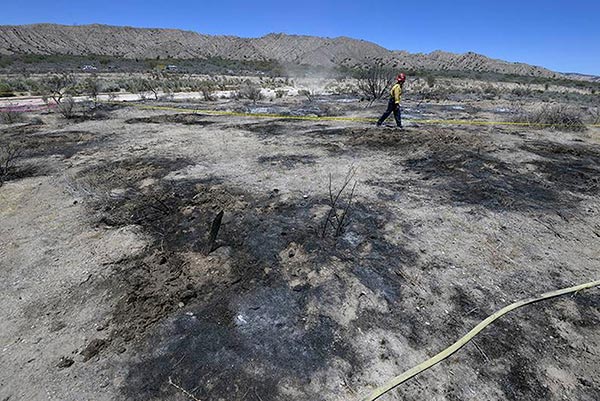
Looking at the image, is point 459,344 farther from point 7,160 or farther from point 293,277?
point 7,160

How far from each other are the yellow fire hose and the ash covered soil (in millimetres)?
66

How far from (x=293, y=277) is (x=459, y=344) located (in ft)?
6.11

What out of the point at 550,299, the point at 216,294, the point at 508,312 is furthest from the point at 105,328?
the point at 550,299

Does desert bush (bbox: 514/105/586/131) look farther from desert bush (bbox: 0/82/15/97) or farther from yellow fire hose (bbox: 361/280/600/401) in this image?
desert bush (bbox: 0/82/15/97)

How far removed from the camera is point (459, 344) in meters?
3.26

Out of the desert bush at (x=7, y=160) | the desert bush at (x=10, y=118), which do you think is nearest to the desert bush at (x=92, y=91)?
the desert bush at (x=10, y=118)

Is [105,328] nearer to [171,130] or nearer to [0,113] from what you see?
[171,130]

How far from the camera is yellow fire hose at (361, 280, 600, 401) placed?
9.34 ft

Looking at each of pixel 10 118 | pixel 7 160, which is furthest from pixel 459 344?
pixel 10 118

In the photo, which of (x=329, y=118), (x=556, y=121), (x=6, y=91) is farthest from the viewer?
(x=6, y=91)

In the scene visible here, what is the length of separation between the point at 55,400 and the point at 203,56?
82.9m

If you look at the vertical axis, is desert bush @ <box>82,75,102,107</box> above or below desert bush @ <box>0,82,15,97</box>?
above

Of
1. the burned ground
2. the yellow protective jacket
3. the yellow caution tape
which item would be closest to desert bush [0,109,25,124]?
the burned ground

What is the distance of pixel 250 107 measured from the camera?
17078 mm
